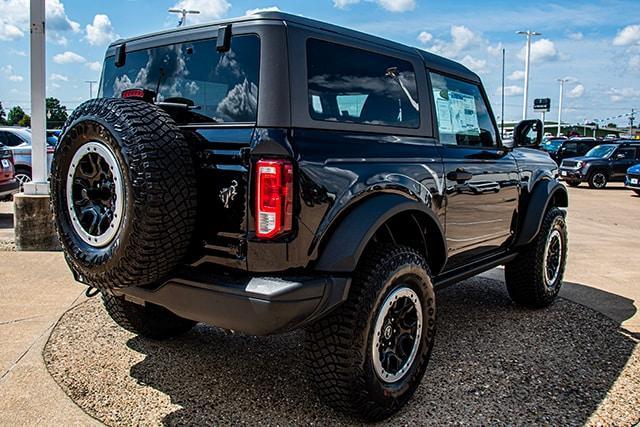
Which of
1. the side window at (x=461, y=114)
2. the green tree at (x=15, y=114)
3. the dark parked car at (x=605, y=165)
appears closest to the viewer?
the side window at (x=461, y=114)

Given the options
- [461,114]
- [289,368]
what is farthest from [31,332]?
[461,114]

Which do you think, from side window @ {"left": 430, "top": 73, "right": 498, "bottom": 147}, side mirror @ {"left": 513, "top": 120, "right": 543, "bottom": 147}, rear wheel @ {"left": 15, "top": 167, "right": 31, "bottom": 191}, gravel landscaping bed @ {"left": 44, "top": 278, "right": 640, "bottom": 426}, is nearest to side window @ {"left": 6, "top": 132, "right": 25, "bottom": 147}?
rear wheel @ {"left": 15, "top": 167, "right": 31, "bottom": 191}

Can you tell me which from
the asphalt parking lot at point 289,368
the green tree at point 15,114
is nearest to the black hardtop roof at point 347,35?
the asphalt parking lot at point 289,368

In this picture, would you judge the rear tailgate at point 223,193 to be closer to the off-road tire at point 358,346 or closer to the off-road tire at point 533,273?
the off-road tire at point 358,346

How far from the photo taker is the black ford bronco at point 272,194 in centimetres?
254

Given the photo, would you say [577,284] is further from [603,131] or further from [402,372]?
[603,131]

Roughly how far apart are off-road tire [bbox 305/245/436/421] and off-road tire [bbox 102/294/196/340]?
142cm

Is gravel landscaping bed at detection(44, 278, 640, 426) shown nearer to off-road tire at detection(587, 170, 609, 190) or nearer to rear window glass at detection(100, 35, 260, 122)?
rear window glass at detection(100, 35, 260, 122)

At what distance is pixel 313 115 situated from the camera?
2764 mm

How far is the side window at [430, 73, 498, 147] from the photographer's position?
3.89m

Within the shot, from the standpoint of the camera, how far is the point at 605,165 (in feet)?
66.0

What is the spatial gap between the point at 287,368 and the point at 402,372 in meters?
0.85

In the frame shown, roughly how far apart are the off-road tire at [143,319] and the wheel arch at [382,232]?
5.25 ft

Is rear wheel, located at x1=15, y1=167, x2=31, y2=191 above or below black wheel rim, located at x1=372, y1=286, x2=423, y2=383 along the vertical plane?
above
